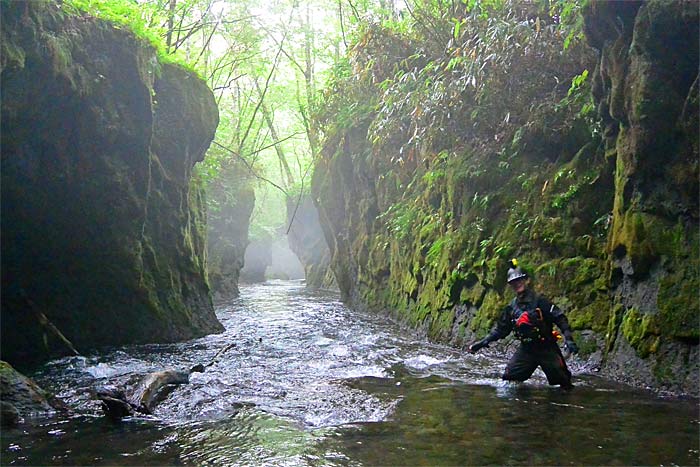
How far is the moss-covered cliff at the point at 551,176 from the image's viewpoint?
6.12 m

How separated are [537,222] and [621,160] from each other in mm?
2062

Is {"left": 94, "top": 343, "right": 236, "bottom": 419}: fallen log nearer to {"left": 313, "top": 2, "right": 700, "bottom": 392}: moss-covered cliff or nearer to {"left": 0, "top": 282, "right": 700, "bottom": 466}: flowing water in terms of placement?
{"left": 0, "top": 282, "right": 700, "bottom": 466}: flowing water

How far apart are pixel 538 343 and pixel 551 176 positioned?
11.9 ft

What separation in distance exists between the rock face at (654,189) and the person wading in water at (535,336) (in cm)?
90

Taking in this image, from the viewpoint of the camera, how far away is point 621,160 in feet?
23.0

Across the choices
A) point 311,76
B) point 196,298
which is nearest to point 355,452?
point 196,298

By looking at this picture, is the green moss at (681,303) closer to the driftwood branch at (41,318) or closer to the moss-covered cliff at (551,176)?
the moss-covered cliff at (551,176)

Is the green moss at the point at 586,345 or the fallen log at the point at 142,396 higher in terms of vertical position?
the green moss at the point at 586,345

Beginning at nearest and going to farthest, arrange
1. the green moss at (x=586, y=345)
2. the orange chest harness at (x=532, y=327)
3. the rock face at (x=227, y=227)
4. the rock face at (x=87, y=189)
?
1. the orange chest harness at (x=532, y=327)
2. the green moss at (x=586, y=345)
3. the rock face at (x=87, y=189)
4. the rock face at (x=227, y=227)

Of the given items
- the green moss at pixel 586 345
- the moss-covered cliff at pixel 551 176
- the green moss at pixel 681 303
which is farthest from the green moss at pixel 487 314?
the green moss at pixel 681 303

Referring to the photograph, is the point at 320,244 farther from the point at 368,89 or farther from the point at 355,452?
the point at 355,452

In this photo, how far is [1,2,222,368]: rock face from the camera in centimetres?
811

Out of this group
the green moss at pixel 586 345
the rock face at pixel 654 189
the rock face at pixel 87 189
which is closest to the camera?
the rock face at pixel 654 189

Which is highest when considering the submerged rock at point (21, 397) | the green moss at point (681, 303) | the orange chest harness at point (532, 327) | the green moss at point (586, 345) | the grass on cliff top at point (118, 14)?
the grass on cliff top at point (118, 14)
